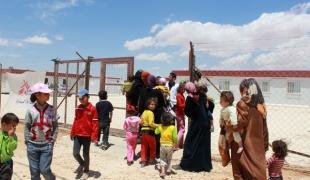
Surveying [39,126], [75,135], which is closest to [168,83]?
[75,135]

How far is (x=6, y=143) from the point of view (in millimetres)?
5137

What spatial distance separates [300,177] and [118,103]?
20.6m

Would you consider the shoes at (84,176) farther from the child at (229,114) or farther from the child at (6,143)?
the child at (229,114)

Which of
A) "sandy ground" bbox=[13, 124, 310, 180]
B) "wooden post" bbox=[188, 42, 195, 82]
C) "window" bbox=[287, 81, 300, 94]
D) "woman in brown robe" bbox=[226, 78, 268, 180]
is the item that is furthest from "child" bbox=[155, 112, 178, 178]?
"window" bbox=[287, 81, 300, 94]

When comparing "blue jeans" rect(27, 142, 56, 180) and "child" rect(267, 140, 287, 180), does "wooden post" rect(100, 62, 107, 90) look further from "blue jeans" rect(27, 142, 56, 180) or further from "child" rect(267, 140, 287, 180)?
"child" rect(267, 140, 287, 180)

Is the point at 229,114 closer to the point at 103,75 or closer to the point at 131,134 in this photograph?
the point at 131,134

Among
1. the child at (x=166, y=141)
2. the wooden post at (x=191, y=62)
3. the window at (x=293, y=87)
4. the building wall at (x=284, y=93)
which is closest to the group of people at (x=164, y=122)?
the child at (x=166, y=141)

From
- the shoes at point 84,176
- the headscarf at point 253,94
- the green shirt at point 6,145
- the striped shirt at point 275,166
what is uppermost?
the headscarf at point 253,94

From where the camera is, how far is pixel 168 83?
1033cm

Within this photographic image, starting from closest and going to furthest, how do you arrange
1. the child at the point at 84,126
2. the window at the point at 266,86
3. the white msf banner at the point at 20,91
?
the child at the point at 84,126 < the white msf banner at the point at 20,91 < the window at the point at 266,86

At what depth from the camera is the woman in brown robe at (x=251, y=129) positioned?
489 cm

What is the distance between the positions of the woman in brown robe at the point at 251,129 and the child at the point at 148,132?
3.22m

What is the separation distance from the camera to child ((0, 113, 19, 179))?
5.13 meters

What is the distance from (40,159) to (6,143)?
65 centimetres
